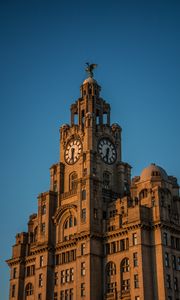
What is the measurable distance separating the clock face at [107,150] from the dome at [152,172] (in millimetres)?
10775

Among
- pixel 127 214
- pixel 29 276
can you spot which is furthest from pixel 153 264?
pixel 29 276

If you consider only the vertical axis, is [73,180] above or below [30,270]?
above

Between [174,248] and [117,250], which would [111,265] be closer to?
[117,250]

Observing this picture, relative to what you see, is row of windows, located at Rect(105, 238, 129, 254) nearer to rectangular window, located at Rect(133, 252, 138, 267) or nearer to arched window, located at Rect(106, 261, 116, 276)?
arched window, located at Rect(106, 261, 116, 276)

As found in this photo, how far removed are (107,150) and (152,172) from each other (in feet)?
48.3

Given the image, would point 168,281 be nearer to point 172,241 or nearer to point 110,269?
point 172,241

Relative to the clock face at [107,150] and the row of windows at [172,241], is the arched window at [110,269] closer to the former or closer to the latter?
the row of windows at [172,241]

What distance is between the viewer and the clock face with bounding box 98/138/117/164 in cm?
11454

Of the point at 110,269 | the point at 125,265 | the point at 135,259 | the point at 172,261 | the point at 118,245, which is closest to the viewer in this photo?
the point at 135,259

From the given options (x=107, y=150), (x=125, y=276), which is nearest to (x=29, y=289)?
(x=125, y=276)

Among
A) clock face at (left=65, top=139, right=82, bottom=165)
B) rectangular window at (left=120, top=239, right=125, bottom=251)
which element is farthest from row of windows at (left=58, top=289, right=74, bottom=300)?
clock face at (left=65, top=139, right=82, bottom=165)

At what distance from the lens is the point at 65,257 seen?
349ft

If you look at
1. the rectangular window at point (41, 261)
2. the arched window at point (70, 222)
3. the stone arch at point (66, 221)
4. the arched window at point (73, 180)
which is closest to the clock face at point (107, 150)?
the arched window at point (73, 180)

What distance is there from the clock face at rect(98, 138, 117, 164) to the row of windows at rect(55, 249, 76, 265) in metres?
20.6
